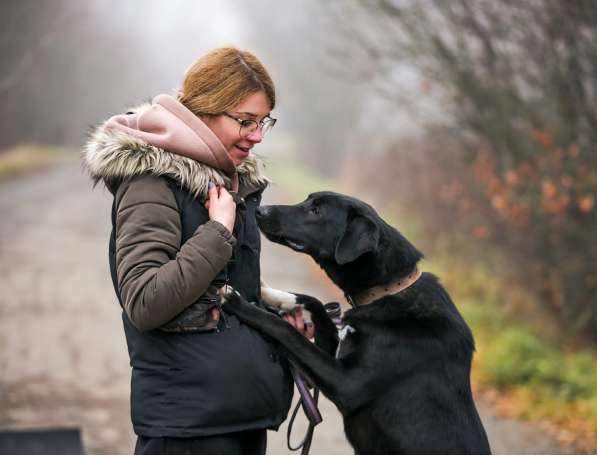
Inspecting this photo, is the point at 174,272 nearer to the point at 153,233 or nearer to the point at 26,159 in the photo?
the point at 153,233

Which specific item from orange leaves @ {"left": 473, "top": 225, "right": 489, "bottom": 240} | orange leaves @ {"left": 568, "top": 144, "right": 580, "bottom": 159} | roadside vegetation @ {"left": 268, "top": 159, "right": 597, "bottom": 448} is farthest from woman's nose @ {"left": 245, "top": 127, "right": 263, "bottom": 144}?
orange leaves @ {"left": 473, "top": 225, "right": 489, "bottom": 240}

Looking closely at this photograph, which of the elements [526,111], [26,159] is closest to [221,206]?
[526,111]

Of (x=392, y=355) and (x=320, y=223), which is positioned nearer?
(x=392, y=355)

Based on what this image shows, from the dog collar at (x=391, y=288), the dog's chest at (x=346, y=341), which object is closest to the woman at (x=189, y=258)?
the dog's chest at (x=346, y=341)

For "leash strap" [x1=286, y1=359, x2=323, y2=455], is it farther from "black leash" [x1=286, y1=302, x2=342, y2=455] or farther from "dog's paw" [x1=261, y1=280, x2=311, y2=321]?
"dog's paw" [x1=261, y1=280, x2=311, y2=321]

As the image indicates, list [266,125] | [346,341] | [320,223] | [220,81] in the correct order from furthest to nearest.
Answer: [320,223] < [346,341] < [266,125] < [220,81]

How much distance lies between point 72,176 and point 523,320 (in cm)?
1539

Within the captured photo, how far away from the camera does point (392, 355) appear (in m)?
2.63

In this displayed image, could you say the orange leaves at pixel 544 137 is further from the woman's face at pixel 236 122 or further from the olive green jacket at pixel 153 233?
the olive green jacket at pixel 153 233

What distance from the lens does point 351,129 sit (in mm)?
21781

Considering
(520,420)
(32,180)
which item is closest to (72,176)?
(32,180)

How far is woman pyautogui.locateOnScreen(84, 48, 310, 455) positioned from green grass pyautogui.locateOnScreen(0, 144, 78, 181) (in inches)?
621

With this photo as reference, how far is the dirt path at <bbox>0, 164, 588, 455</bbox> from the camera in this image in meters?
4.79

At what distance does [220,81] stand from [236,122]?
0.14 metres
